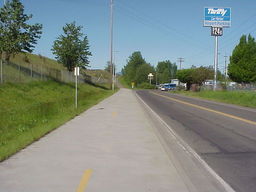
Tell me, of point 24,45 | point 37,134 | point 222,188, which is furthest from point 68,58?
point 222,188

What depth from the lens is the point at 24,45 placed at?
36.3 m

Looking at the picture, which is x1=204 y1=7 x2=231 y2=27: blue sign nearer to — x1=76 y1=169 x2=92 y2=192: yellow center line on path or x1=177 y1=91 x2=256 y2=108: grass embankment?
x1=177 y1=91 x2=256 y2=108: grass embankment

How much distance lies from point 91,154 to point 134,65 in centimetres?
15919

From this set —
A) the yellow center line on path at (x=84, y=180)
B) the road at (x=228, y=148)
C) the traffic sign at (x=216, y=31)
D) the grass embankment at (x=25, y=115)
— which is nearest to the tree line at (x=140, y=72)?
the traffic sign at (x=216, y=31)

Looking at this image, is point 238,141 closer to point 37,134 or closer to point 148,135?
point 148,135

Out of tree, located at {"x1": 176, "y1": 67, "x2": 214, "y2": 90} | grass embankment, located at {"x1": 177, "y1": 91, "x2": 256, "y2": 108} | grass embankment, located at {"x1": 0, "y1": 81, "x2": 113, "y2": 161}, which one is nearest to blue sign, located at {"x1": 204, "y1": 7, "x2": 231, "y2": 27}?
grass embankment, located at {"x1": 177, "y1": 91, "x2": 256, "y2": 108}

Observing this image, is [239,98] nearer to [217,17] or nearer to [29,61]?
[217,17]

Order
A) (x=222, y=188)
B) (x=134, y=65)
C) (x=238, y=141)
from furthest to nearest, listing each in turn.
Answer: (x=134, y=65) → (x=238, y=141) → (x=222, y=188)

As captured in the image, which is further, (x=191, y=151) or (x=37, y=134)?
(x=37, y=134)

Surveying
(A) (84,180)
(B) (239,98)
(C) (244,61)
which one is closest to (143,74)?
(C) (244,61)

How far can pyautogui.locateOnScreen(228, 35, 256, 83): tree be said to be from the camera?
71912 mm

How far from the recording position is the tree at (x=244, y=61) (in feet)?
236

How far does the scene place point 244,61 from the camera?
7231cm

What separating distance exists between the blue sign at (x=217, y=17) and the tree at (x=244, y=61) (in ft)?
80.5
